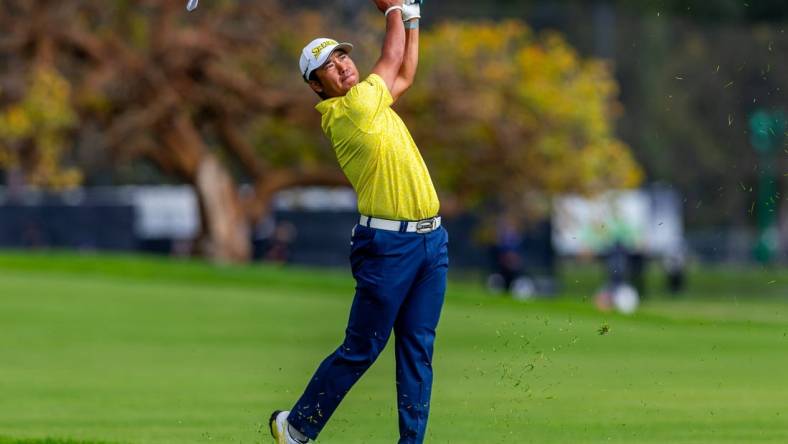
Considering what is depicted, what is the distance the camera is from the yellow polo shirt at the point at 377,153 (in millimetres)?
8148

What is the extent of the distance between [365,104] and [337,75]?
0.95 feet

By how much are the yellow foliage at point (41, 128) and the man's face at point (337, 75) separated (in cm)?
2628

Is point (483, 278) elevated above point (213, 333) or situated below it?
below

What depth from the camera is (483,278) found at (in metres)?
43.4

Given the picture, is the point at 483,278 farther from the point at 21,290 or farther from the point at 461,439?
the point at 461,439

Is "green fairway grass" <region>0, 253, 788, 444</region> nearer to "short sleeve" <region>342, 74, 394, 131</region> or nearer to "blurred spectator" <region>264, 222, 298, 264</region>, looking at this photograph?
"short sleeve" <region>342, 74, 394, 131</region>

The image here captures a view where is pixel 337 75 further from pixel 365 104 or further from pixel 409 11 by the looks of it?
pixel 409 11

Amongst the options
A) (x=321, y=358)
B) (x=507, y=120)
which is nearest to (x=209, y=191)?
(x=507, y=120)

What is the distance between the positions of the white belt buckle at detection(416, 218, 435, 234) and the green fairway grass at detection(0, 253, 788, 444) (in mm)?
1808

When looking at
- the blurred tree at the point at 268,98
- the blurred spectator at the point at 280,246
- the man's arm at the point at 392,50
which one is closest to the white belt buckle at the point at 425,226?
the man's arm at the point at 392,50

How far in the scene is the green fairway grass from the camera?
10391 mm

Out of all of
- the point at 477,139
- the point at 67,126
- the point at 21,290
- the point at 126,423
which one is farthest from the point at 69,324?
the point at 477,139

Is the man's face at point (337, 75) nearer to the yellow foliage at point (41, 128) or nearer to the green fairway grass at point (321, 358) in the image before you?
the green fairway grass at point (321, 358)

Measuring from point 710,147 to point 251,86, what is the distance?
2044 inches
